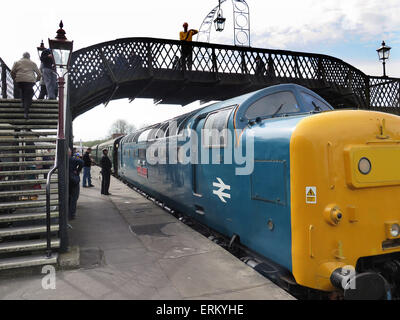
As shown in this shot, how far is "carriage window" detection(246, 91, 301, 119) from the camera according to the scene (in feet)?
16.4

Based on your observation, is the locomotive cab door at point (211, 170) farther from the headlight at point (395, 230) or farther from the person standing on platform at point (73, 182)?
the person standing on platform at point (73, 182)

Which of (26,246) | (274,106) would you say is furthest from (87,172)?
(274,106)

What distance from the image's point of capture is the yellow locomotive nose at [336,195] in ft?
11.1

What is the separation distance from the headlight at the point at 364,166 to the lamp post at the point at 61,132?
433 cm

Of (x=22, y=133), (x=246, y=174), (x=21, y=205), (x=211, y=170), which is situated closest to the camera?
(x=246, y=174)

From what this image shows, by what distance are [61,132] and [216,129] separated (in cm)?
267

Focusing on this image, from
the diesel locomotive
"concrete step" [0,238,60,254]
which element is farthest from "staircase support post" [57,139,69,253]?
the diesel locomotive

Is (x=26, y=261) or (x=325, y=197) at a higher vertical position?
(x=325, y=197)

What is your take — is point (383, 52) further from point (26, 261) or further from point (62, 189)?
point (26, 261)

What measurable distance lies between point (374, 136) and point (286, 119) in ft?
3.43

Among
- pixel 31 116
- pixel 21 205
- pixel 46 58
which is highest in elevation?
pixel 46 58

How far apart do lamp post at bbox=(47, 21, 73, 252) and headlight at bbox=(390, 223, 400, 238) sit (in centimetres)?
460

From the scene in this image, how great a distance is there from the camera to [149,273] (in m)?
4.28

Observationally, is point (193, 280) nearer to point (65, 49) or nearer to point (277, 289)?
point (277, 289)
